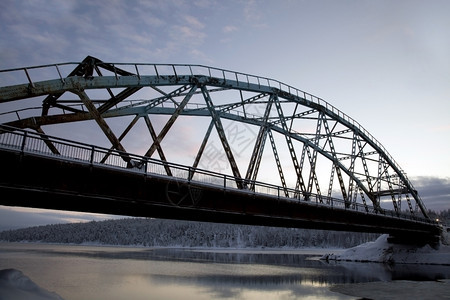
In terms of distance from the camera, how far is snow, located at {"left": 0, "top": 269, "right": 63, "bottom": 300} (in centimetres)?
1460

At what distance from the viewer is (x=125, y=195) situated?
19.3 m

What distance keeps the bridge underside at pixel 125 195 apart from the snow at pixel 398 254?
138 ft

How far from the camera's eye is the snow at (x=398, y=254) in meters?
61.0

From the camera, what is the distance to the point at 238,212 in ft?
85.1

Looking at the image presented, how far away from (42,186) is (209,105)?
1556 centimetres

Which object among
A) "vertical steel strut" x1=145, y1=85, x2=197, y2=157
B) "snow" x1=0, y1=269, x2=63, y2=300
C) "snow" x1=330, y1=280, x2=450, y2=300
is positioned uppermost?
"vertical steel strut" x1=145, y1=85, x2=197, y2=157

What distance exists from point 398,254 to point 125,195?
63.0 metres

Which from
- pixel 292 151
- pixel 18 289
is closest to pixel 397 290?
pixel 292 151

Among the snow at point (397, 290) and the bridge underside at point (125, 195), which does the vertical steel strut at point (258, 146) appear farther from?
the snow at point (397, 290)

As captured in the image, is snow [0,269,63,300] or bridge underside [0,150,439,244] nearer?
snow [0,269,63,300]

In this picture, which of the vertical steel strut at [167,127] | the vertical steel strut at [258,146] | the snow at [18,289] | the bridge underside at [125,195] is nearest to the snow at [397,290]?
the bridge underside at [125,195]

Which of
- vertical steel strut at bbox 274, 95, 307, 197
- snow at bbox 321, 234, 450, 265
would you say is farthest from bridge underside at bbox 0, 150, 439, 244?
snow at bbox 321, 234, 450, 265

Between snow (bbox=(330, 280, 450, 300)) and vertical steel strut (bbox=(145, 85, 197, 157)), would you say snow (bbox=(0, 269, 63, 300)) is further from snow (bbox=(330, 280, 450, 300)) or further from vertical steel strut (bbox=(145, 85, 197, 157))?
snow (bbox=(330, 280, 450, 300))

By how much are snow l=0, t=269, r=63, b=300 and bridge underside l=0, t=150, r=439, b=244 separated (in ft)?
12.8
